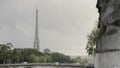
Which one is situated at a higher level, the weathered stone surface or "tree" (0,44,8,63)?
"tree" (0,44,8,63)

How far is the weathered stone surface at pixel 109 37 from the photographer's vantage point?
677 cm

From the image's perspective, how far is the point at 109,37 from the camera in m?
6.94

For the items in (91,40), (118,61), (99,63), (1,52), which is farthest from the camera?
(1,52)

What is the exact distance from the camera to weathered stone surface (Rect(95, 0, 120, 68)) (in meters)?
6.77

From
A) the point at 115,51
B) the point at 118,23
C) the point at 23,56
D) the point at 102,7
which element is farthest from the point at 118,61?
the point at 23,56

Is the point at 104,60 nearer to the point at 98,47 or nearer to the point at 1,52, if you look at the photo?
the point at 98,47

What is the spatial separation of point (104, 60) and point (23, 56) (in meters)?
113

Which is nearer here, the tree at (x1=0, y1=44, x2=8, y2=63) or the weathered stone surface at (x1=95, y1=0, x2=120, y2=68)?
the weathered stone surface at (x1=95, y1=0, x2=120, y2=68)

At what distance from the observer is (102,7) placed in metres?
7.37

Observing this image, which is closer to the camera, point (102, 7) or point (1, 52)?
point (102, 7)

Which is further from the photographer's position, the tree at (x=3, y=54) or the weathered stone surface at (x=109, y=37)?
the tree at (x=3, y=54)

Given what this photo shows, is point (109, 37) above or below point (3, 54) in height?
below

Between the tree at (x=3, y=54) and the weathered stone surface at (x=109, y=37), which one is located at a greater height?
the tree at (x=3, y=54)

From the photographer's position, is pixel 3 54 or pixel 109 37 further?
pixel 3 54
